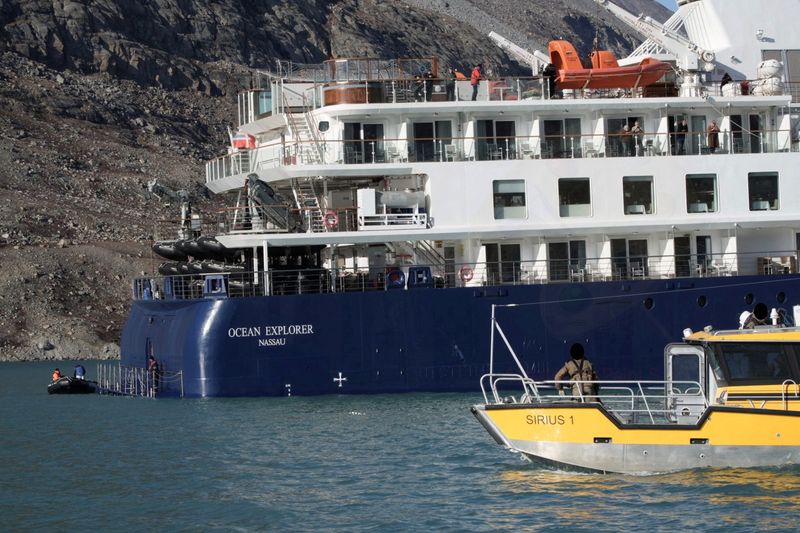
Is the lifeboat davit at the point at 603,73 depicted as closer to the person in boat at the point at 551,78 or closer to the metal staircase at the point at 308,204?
the person in boat at the point at 551,78

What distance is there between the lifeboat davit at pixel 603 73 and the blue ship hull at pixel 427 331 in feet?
18.6

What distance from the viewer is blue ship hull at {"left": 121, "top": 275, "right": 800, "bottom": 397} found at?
33.7 m

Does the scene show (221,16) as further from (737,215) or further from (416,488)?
(416,488)

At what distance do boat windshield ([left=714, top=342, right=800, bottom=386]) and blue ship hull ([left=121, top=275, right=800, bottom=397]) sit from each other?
11.3 metres

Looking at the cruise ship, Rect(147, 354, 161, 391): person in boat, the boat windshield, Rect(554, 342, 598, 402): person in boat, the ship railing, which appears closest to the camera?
the boat windshield

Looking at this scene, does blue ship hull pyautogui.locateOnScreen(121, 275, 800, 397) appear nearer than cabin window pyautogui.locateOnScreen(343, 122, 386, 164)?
Yes

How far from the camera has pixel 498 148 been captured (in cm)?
3659

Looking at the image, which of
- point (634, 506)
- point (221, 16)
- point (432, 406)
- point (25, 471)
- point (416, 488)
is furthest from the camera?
point (221, 16)

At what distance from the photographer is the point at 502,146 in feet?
121

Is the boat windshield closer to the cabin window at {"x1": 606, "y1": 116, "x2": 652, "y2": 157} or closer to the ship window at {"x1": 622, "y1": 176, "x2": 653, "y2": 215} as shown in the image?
the ship window at {"x1": 622, "y1": 176, "x2": 653, "y2": 215}

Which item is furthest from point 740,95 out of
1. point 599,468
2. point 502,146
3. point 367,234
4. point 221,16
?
point 221,16

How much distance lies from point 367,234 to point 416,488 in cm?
1273

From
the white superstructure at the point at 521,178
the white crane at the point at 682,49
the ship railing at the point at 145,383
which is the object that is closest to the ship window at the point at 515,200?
the white superstructure at the point at 521,178

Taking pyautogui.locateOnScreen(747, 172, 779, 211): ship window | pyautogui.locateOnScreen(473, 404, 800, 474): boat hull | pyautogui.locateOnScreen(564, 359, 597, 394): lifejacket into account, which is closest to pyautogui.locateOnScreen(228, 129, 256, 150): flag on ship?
pyautogui.locateOnScreen(747, 172, 779, 211): ship window
